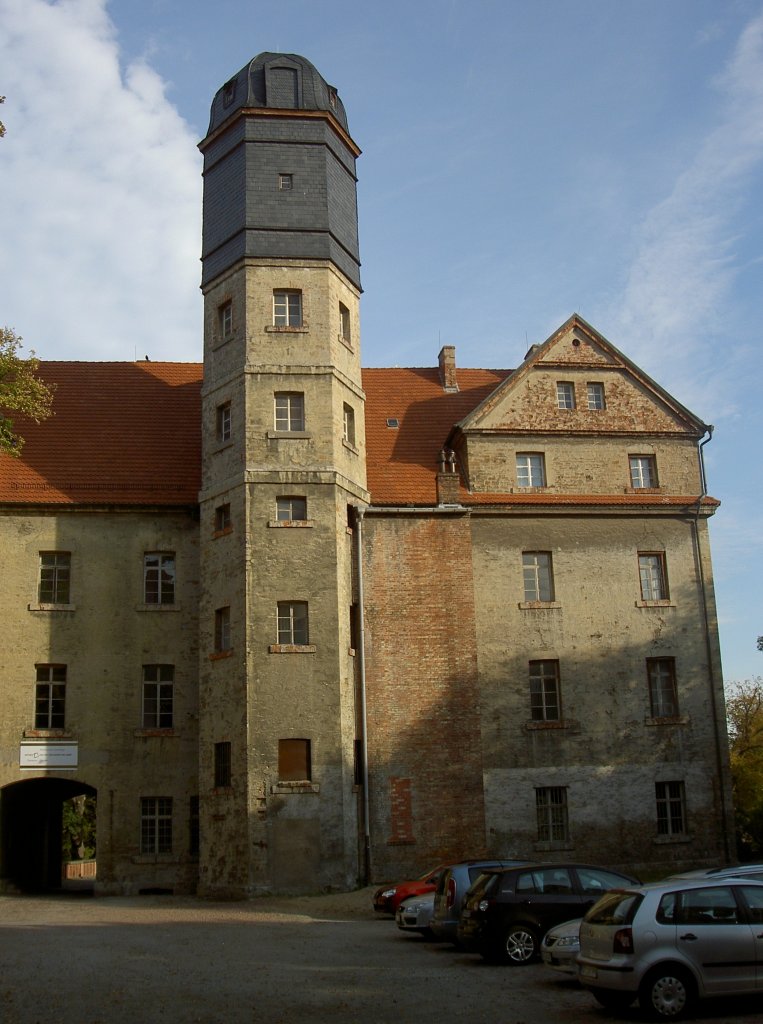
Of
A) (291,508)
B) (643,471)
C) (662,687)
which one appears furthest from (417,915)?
(643,471)

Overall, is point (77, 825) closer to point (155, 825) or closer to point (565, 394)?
point (155, 825)

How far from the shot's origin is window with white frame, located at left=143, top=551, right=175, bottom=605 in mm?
31438

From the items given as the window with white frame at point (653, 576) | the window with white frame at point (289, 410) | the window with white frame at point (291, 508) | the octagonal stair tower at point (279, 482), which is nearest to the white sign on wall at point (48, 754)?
the octagonal stair tower at point (279, 482)

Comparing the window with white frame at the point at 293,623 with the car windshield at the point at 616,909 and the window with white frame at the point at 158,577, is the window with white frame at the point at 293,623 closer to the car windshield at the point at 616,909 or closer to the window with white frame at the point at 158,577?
the window with white frame at the point at 158,577

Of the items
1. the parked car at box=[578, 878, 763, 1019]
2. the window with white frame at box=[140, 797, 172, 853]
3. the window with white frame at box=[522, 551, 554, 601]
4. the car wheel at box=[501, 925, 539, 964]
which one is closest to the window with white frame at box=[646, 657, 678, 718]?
the window with white frame at box=[522, 551, 554, 601]

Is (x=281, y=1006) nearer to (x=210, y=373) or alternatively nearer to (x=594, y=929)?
(x=594, y=929)

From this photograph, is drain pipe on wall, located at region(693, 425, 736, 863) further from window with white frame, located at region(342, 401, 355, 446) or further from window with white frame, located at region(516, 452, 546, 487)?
window with white frame, located at region(342, 401, 355, 446)

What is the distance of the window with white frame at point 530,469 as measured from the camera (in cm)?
3303

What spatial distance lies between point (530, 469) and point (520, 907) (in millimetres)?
17789

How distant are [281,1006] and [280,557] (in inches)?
657

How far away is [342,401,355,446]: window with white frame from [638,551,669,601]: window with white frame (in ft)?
29.2

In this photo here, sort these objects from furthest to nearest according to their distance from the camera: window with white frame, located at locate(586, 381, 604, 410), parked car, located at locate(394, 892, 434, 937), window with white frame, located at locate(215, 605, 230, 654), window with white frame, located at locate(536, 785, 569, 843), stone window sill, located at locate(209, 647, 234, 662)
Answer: window with white frame, located at locate(586, 381, 604, 410)
window with white frame, located at locate(536, 785, 569, 843)
window with white frame, located at locate(215, 605, 230, 654)
stone window sill, located at locate(209, 647, 234, 662)
parked car, located at locate(394, 892, 434, 937)

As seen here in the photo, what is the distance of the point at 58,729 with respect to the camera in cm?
3002

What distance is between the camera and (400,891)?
23.9 m
